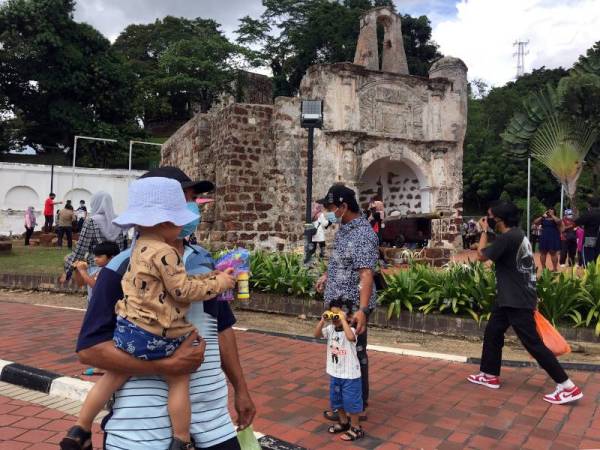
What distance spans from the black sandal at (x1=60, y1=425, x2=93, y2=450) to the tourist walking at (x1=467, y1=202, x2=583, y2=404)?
3.45 meters

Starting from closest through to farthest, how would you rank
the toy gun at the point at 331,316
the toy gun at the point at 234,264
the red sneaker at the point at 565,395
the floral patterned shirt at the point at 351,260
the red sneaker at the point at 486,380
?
the toy gun at the point at 234,264 → the toy gun at the point at 331,316 → the floral patterned shirt at the point at 351,260 → the red sneaker at the point at 565,395 → the red sneaker at the point at 486,380

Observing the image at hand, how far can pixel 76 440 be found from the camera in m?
1.96

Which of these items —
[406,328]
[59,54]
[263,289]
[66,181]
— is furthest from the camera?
[59,54]

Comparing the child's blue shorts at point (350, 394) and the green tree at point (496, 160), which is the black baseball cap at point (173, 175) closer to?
the child's blue shorts at point (350, 394)

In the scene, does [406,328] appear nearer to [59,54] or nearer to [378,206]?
[378,206]

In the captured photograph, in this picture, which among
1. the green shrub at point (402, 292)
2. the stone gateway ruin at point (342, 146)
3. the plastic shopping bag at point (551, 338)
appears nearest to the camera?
the plastic shopping bag at point (551, 338)

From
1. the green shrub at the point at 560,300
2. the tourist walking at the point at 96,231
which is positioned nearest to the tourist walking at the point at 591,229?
the green shrub at the point at 560,300

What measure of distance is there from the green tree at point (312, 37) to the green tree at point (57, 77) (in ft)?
33.8

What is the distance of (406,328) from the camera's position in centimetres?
702

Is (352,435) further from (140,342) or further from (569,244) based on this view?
(569,244)

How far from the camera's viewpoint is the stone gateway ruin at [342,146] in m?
13.2

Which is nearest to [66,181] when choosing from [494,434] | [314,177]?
[314,177]

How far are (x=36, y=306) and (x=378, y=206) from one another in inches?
297

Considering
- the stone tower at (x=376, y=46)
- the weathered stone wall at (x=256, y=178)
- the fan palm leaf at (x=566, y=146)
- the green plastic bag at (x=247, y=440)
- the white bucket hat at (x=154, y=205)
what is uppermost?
the stone tower at (x=376, y=46)
